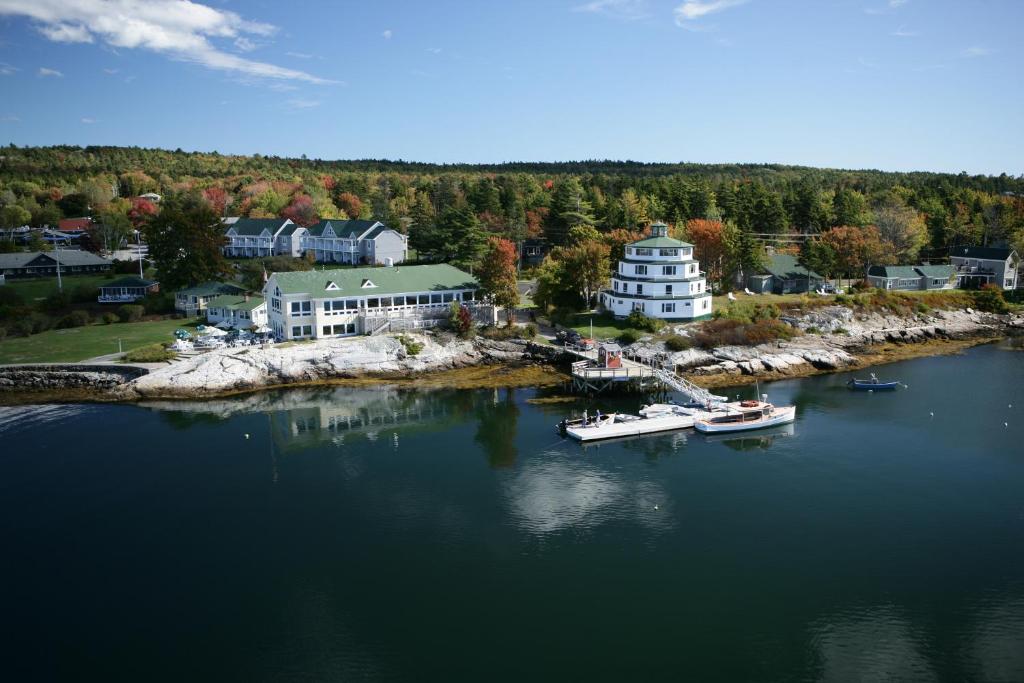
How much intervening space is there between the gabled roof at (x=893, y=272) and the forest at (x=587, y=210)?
1734mm

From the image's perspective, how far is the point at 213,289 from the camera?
70812 mm

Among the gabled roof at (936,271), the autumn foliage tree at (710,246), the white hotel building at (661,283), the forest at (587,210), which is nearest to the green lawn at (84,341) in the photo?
the forest at (587,210)

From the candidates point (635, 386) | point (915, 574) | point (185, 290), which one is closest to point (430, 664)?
point (915, 574)

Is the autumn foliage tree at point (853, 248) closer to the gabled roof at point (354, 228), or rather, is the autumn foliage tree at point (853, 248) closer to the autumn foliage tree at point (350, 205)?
the gabled roof at point (354, 228)

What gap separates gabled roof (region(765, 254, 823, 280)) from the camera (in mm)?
Answer: 80188

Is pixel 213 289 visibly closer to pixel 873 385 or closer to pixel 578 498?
pixel 578 498

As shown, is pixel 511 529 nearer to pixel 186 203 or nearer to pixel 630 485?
pixel 630 485

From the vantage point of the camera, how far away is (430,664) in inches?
932

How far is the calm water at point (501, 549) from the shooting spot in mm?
24281

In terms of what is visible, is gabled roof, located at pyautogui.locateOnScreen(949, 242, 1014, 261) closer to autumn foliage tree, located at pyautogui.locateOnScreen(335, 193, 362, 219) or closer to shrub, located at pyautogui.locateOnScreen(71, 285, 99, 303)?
autumn foliage tree, located at pyautogui.locateOnScreen(335, 193, 362, 219)

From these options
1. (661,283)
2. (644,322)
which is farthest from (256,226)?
(644,322)

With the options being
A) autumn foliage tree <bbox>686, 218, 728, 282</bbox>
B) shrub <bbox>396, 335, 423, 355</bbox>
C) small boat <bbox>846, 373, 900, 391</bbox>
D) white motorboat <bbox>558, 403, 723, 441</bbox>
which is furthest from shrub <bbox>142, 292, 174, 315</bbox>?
small boat <bbox>846, 373, 900, 391</bbox>

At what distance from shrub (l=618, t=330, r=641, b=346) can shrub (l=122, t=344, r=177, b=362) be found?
3451 centimetres

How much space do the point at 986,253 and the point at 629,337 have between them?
2031 inches
